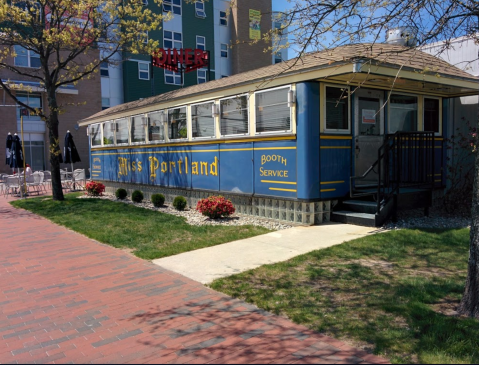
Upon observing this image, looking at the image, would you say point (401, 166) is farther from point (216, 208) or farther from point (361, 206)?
point (216, 208)

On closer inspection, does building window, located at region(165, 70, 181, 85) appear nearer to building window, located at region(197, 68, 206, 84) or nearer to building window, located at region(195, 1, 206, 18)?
building window, located at region(197, 68, 206, 84)

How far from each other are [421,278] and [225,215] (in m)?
5.45

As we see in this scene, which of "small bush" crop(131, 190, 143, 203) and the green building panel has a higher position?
the green building panel

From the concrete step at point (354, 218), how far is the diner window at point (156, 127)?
21.6ft

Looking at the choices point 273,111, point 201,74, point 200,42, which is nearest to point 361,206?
point 273,111

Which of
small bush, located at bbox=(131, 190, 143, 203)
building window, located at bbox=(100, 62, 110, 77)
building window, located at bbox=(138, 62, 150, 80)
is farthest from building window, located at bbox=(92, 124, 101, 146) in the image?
building window, located at bbox=(138, 62, 150, 80)

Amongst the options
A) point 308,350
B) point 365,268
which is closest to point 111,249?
point 365,268

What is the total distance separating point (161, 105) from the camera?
1333cm

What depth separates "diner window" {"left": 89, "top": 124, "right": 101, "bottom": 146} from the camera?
59.0ft

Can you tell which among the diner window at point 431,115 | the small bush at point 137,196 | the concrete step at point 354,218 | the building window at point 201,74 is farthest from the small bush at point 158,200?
the building window at point 201,74

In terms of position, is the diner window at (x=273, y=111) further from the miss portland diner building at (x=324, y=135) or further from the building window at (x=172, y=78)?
the building window at (x=172, y=78)

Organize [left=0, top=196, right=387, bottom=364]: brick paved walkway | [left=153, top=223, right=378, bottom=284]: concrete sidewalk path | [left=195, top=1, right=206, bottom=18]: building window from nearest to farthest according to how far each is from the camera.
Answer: [left=0, top=196, right=387, bottom=364]: brick paved walkway
[left=153, top=223, right=378, bottom=284]: concrete sidewalk path
[left=195, top=1, right=206, bottom=18]: building window

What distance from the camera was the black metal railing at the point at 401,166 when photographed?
8.62 m

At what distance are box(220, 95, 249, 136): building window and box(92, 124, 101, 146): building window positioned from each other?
879cm
